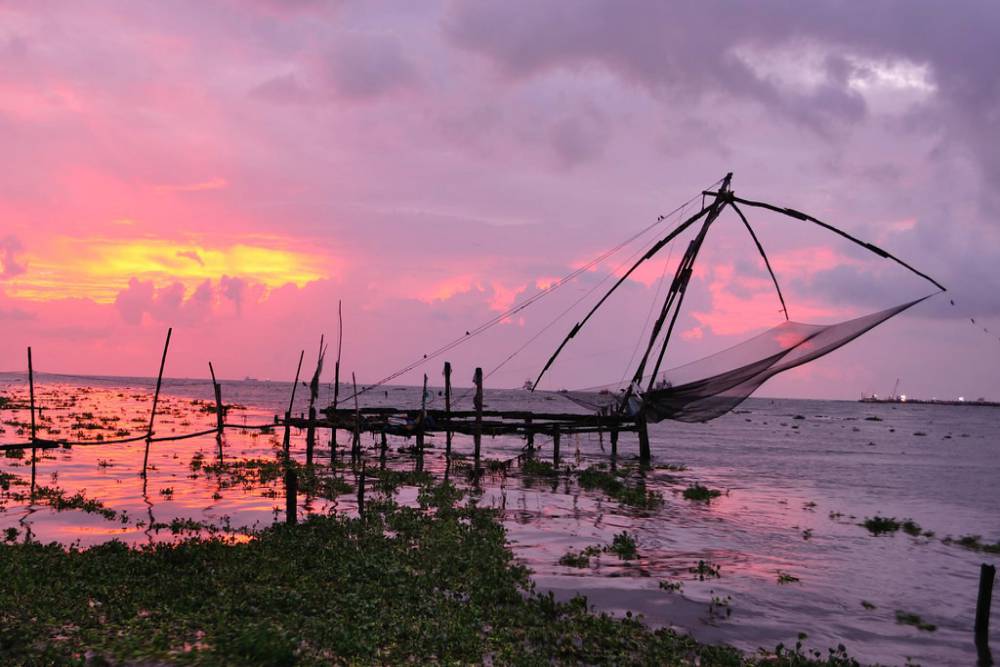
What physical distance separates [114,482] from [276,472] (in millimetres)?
5010

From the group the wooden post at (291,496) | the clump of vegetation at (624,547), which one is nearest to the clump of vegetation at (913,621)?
the clump of vegetation at (624,547)

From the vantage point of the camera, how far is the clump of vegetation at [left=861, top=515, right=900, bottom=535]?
18755mm

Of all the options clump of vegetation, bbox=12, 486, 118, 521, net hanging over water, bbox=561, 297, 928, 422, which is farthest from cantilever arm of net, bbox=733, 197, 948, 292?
clump of vegetation, bbox=12, 486, 118, 521

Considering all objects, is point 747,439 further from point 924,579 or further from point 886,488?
point 924,579

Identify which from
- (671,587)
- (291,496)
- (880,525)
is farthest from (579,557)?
(880,525)

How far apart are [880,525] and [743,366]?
619 centimetres

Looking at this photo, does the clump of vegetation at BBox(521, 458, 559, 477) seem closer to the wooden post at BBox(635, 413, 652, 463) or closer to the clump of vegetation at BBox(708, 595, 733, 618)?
the wooden post at BBox(635, 413, 652, 463)

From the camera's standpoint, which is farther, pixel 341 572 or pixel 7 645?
pixel 341 572

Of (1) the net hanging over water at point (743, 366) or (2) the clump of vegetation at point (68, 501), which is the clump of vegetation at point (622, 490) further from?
(2) the clump of vegetation at point (68, 501)

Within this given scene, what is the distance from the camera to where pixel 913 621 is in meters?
Answer: 11.1

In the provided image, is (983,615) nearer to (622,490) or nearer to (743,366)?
(743,366)

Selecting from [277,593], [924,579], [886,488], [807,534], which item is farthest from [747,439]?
[277,593]

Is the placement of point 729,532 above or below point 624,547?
below

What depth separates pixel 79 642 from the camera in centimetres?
770
